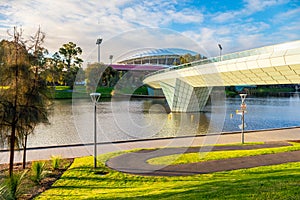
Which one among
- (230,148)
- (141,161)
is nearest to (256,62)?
(230,148)

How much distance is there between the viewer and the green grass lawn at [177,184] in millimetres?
5465

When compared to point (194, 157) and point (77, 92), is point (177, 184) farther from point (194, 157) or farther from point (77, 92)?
point (77, 92)

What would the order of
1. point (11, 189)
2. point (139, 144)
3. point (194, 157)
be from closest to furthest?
point (11, 189), point (194, 157), point (139, 144)

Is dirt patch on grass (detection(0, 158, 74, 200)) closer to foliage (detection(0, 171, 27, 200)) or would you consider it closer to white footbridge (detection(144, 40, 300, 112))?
foliage (detection(0, 171, 27, 200))

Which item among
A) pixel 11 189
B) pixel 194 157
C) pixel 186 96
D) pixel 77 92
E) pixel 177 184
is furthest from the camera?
pixel 186 96

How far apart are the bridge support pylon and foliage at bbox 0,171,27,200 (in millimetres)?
26575

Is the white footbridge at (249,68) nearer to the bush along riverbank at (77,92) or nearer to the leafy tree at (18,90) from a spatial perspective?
the bush along riverbank at (77,92)

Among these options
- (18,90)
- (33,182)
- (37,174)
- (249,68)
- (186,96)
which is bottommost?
(33,182)

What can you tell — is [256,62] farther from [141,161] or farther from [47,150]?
[47,150]

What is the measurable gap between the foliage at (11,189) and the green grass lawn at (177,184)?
63cm

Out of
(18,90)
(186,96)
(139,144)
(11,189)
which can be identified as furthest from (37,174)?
(186,96)

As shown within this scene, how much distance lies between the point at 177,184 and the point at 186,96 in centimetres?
2696

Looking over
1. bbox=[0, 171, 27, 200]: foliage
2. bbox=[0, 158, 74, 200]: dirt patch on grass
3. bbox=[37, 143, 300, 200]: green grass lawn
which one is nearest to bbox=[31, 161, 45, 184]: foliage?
bbox=[0, 158, 74, 200]: dirt patch on grass

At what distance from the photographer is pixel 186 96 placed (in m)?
34.3
